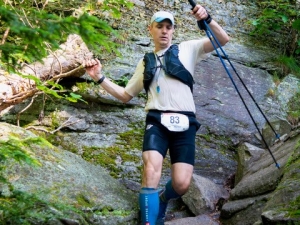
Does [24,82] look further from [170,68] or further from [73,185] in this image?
[170,68]

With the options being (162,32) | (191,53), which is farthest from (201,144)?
(162,32)

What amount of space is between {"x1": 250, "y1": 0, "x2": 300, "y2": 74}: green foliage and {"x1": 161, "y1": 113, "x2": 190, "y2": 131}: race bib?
185 inches

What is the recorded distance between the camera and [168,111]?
143 inches

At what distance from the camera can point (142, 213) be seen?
3.44m

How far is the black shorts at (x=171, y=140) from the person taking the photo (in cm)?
359

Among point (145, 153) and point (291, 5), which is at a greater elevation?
point (291, 5)

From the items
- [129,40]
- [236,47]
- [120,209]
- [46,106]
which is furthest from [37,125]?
[236,47]

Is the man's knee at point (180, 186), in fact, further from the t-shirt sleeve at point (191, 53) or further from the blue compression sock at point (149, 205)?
the t-shirt sleeve at point (191, 53)

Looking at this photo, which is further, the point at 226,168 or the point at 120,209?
the point at 226,168

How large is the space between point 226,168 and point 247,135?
0.92 metres

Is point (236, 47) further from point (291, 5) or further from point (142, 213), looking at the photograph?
point (142, 213)

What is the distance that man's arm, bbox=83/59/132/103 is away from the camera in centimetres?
390

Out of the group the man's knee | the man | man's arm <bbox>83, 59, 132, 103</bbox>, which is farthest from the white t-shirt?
the man's knee

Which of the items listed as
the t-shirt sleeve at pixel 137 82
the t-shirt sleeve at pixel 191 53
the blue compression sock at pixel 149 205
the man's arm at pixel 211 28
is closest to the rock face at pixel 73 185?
the blue compression sock at pixel 149 205
